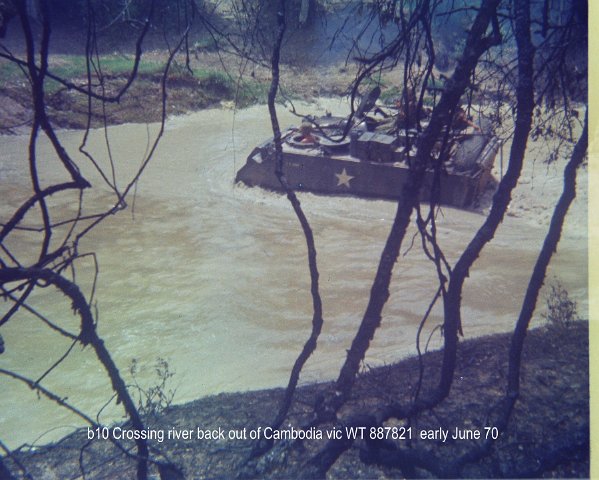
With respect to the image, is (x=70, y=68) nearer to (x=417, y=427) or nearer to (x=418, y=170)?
(x=418, y=170)

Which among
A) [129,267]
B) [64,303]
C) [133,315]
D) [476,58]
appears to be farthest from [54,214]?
[476,58]

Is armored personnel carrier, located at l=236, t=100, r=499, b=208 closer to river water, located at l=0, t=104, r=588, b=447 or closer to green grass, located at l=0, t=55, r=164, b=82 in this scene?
river water, located at l=0, t=104, r=588, b=447

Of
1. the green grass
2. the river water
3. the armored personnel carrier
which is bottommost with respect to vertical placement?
the river water

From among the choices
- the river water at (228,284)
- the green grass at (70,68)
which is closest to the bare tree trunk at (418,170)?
the river water at (228,284)

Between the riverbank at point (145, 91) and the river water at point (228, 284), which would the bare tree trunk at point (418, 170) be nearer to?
the river water at point (228, 284)

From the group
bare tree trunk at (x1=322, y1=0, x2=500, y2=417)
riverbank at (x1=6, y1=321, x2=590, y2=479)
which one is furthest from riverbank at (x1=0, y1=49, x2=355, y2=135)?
riverbank at (x1=6, y1=321, x2=590, y2=479)

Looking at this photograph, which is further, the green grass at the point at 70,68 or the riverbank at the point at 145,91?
the riverbank at the point at 145,91

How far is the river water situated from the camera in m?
4.44

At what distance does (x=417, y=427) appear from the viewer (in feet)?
8.46

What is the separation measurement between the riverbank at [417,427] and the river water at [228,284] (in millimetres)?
535

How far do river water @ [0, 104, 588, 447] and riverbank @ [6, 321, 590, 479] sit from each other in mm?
535

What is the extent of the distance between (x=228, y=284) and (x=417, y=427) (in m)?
3.66

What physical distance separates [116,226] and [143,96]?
3.99 m

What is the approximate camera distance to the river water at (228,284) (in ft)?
14.6
